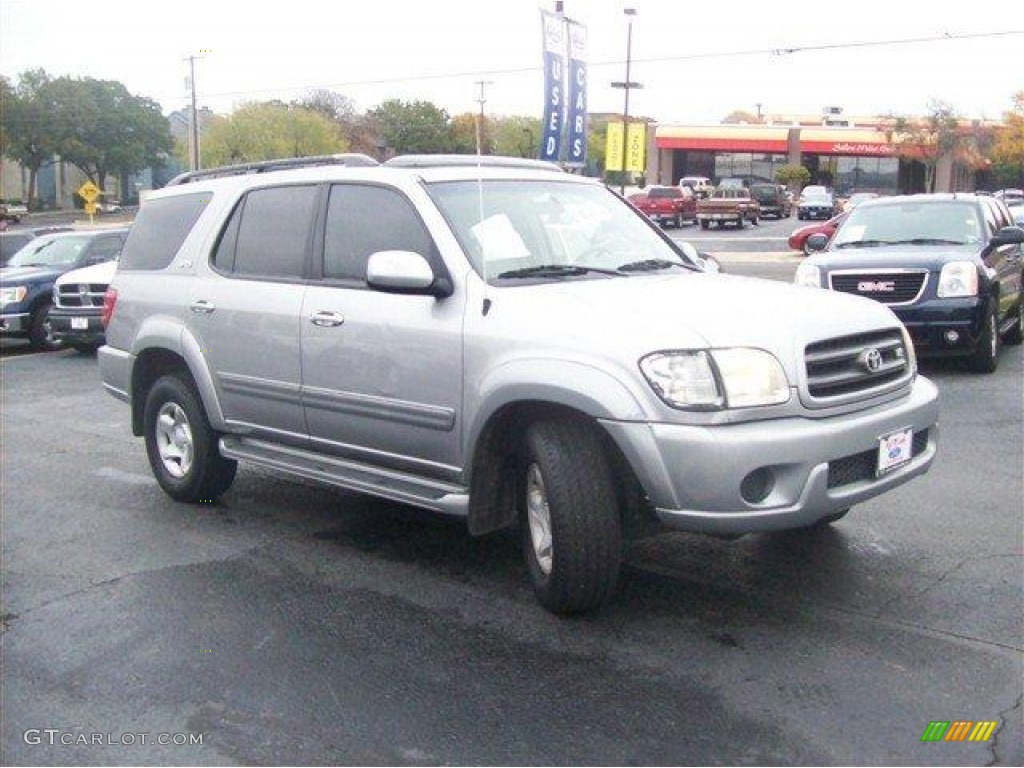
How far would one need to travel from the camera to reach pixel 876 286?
1050 cm

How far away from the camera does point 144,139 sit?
72.5 m

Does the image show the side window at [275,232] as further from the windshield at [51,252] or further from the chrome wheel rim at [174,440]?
the windshield at [51,252]

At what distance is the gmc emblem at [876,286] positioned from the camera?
10.5 m

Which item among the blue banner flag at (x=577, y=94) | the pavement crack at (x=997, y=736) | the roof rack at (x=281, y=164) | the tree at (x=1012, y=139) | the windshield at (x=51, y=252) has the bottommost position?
the pavement crack at (x=997, y=736)

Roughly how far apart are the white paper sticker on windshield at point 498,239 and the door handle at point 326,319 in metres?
0.83

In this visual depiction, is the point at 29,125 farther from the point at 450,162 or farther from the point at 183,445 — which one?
the point at 450,162

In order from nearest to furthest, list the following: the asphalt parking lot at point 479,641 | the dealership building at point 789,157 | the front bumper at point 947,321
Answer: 1. the asphalt parking lot at point 479,641
2. the front bumper at point 947,321
3. the dealership building at point 789,157

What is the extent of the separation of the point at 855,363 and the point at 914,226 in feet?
24.6

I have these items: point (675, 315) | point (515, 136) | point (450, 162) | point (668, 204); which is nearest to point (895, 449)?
point (675, 315)

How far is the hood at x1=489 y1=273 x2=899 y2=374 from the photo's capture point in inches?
174

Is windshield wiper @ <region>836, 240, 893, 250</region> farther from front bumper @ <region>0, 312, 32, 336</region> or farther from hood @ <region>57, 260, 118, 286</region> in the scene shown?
front bumper @ <region>0, 312, 32, 336</region>

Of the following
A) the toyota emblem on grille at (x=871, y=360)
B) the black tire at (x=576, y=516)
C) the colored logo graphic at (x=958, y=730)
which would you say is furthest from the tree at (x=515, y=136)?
the colored logo graphic at (x=958, y=730)

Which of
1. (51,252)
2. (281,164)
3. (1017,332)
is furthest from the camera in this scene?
(51,252)

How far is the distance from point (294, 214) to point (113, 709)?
297cm
